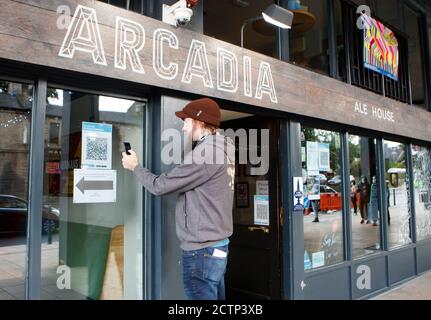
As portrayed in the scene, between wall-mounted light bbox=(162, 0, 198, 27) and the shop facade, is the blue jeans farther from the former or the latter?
wall-mounted light bbox=(162, 0, 198, 27)

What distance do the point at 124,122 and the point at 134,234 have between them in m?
0.89

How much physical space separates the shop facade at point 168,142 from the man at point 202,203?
1.93ft

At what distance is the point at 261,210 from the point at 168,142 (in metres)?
2.02

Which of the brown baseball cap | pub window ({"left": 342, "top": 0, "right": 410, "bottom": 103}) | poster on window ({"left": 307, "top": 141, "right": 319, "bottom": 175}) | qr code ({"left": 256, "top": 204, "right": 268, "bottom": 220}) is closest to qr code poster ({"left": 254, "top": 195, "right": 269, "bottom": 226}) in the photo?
qr code ({"left": 256, "top": 204, "right": 268, "bottom": 220})

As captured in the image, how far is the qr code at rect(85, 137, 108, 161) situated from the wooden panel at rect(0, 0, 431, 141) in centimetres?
53

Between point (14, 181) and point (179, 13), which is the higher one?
point (179, 13)

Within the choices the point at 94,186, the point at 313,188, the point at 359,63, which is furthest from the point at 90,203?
the point at 359,63

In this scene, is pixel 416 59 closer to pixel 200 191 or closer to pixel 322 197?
pixel 322 197

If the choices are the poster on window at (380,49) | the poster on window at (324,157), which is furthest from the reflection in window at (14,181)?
the poster on window at (380,49)

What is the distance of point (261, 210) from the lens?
4.73 m

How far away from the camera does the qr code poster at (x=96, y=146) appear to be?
2891mm

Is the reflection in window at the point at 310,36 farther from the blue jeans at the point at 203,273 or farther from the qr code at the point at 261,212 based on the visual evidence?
the blue jeans at the point at 203,273

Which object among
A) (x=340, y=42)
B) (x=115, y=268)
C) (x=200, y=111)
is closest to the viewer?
(x=200, y=111)

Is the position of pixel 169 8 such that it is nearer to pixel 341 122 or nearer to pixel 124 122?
pixel 124 122
